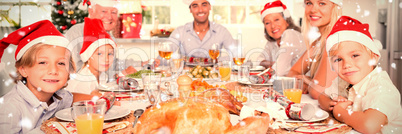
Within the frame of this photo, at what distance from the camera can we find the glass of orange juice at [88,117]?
0.75 m

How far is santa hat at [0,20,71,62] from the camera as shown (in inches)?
44.3

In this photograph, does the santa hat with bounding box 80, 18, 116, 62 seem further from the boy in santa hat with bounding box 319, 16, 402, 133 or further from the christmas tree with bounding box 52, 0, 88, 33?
the christmas tree with bounding box 52, 0, 88, 33

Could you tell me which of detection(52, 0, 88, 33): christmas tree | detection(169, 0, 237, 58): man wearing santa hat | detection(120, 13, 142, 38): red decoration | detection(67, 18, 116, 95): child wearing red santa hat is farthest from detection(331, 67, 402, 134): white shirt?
detection(120, 13, 142, 38): red decoration

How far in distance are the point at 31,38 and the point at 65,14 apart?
9.55 feet

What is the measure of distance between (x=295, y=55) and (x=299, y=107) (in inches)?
55.4

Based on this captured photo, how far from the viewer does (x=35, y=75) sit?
3.67ft

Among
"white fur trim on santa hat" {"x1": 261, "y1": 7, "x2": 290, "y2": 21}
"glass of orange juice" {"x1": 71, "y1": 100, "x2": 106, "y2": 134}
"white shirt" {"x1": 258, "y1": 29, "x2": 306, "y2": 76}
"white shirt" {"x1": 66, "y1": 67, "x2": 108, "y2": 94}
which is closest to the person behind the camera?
"glass of orange juice" {"x1": 71, "y1": 100, "x2": 106, "y2": 134}

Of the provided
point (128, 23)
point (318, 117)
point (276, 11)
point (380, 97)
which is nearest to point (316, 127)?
point (318, 117)

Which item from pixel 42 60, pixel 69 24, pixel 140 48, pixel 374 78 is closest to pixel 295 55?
pixel 374 78

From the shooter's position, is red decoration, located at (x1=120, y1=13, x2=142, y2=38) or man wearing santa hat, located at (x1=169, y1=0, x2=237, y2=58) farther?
red decoration, located at (x1=120, y1=13, x2=142, y2=38)

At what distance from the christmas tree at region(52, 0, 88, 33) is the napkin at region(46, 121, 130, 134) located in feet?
10.6

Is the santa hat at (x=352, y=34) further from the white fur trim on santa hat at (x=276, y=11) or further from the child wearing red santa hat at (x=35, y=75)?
the white fur trim on santa hat at (x=276, y=11)

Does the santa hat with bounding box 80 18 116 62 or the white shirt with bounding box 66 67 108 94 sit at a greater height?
the santa hat with bounding box 80 18 116 62

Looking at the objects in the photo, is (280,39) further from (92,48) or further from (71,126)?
(71,126)
